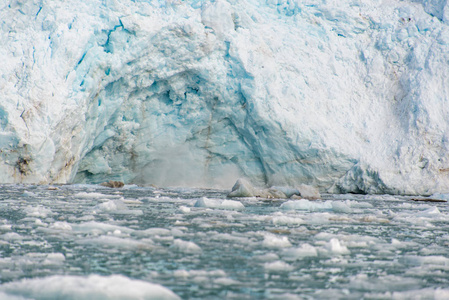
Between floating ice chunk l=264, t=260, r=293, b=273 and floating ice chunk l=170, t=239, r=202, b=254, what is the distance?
0.48 m

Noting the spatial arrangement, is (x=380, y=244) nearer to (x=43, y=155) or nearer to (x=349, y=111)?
(x=43, y=155)

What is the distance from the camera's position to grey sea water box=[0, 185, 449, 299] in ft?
6.43

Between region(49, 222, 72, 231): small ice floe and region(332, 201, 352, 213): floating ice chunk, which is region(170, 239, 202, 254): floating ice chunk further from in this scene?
region(332, 201, 352, 213): floating ice chunk

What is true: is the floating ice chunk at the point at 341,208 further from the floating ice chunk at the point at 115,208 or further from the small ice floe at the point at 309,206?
the floating ice chunk at the point at 115,208

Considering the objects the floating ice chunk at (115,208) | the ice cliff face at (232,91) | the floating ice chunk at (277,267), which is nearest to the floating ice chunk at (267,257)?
the floating ice chunk at (277,267)

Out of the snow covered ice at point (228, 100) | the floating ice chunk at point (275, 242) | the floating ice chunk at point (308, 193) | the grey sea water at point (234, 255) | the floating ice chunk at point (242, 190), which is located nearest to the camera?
the grey sea water at point (234, 255)

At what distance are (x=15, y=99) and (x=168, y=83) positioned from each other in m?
4.01

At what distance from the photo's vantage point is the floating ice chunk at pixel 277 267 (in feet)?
7.42

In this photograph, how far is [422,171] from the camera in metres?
12.0

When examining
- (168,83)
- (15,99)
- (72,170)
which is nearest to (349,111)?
(168,83)

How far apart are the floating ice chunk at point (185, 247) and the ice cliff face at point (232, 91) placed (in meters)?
7.82

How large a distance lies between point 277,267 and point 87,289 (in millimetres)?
996

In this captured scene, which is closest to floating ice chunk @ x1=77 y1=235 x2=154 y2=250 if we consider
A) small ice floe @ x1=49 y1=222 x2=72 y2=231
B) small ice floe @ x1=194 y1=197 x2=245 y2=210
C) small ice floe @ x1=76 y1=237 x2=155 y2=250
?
small ice floe @ x1=76 y1=237 x2=155 y2=250

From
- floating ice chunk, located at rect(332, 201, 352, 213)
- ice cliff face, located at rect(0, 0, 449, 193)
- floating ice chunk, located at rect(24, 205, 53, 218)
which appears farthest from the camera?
ice cliff face, located at rect(0, 0, 449, 193)
